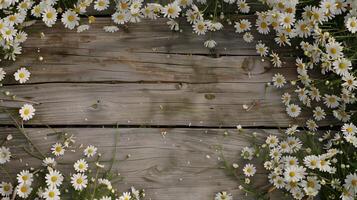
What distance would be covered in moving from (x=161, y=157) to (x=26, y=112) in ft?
2.76

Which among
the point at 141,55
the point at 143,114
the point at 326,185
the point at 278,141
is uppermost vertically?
the point at 141,55

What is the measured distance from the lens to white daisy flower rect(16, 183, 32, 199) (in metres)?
3.18

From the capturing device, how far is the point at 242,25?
11.3ft

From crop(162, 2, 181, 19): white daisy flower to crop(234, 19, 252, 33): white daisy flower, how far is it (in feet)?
1.25

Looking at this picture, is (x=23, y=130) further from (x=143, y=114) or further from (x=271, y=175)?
(x=271, y=175)

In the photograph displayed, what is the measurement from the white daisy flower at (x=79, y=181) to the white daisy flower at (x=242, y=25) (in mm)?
1288

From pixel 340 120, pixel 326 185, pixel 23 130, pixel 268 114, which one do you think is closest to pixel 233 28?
pixel 268 114

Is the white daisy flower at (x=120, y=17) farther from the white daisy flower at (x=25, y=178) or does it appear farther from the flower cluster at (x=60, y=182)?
the white daisy flower at (x=25, y=178)

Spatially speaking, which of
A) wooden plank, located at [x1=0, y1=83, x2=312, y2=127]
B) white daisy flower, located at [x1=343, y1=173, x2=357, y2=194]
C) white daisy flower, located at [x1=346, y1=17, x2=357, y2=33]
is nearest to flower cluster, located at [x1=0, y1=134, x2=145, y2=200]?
wooden plank, located at [x1=0, y1=83, x2=312, y2=127]

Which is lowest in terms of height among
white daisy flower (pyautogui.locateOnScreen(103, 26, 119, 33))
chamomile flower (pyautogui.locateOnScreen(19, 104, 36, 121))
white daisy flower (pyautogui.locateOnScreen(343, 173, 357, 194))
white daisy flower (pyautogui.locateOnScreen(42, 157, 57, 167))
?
white daisy flower (pyautogui.locateOnScreen(343, 173, 357, 194))

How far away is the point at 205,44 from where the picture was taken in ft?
11.2

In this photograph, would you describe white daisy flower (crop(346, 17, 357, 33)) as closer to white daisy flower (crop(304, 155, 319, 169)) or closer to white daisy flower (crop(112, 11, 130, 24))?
white daisy flower (crop(304, 155, 319, 169))

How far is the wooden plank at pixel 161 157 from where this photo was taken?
3299 mm

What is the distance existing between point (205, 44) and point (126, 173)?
0.92m
